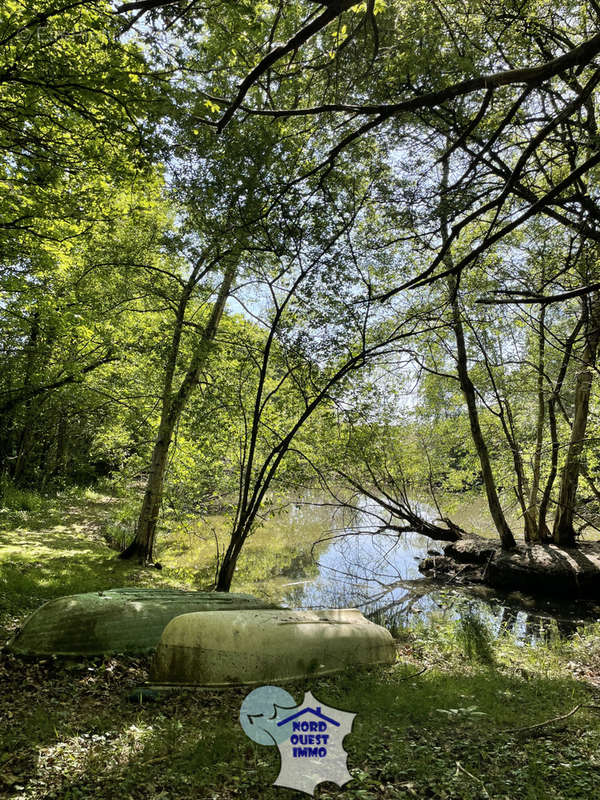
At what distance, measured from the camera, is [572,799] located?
94.8 inches

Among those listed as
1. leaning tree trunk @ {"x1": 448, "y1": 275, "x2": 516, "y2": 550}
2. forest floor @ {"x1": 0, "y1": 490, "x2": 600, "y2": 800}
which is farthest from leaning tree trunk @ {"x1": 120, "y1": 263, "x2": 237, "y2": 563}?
leaning tree trunk @ {"x1": 448, "y1": 275, "x2": 516, "y2": 550}

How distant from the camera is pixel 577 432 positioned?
8133 mm

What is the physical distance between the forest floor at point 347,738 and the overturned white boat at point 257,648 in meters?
0.15

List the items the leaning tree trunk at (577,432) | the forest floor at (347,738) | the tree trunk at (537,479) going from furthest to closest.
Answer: the tree trunk at (537,479), the leaning tree trunk at (577,432), the forest floor at (347,738)

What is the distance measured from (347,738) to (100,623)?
2.71m

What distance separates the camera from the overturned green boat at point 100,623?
4113mm

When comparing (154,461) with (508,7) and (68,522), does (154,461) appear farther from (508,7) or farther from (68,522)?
(508,7)

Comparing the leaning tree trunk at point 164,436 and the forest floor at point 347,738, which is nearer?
the forest floor at point 347,738

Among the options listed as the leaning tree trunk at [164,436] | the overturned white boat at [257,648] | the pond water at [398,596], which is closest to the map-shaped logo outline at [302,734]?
the overturned white boat at [257,648]

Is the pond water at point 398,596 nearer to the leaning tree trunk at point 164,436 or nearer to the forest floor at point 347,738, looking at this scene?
the forest floor at point 347,738

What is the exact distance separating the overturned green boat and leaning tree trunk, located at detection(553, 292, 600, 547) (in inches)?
241

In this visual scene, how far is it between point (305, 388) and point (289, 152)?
352 centimetres

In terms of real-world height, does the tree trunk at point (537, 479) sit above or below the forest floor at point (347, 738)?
above

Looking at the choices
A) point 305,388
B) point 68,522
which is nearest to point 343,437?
point 305,388
